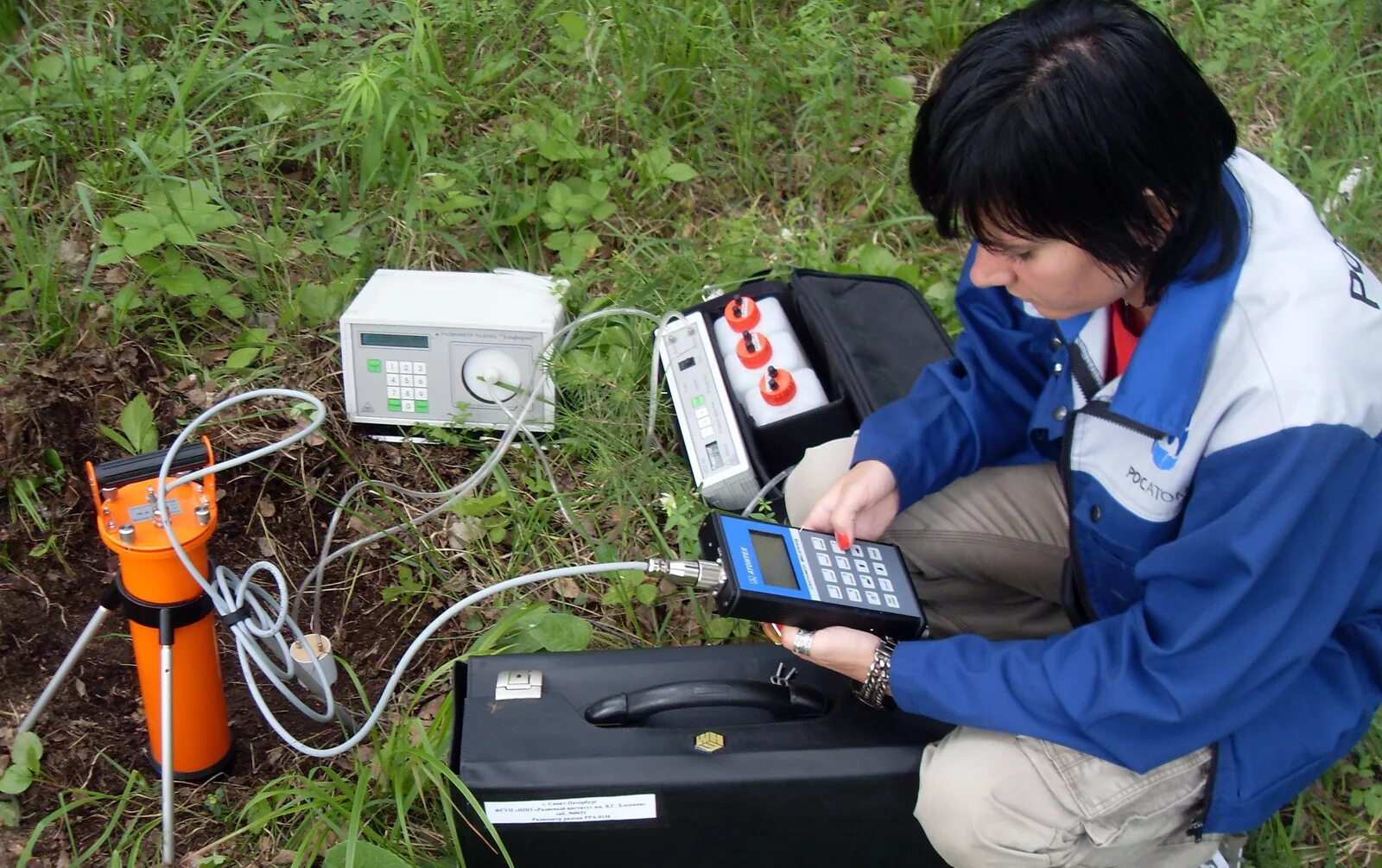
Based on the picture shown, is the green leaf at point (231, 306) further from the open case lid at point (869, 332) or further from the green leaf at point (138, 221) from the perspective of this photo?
the open case lid at point (869, 332)

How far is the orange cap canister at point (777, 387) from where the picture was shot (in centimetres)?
206

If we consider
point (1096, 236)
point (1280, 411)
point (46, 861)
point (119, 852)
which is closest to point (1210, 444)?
point (1280, 411)

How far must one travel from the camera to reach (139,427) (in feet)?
6.75

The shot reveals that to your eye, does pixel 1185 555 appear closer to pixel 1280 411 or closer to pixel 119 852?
pixel 1280 411

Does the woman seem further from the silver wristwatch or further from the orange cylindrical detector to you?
the orange cylindrical detector

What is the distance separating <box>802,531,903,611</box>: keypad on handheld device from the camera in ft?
4.81

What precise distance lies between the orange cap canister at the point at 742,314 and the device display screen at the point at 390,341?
0.58 meters

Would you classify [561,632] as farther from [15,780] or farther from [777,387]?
[15,780]

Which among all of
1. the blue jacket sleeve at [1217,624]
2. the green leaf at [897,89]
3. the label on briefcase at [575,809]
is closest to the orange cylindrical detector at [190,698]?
the label on briefcase at [575,809]

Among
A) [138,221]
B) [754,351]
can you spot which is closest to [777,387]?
[754,351]

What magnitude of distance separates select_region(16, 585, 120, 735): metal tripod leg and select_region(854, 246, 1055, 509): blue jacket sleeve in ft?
3.65

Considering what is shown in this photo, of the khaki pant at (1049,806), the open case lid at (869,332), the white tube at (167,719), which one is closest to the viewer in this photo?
the khaki pant at (1049,806)

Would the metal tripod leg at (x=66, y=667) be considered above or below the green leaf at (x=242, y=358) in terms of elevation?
below

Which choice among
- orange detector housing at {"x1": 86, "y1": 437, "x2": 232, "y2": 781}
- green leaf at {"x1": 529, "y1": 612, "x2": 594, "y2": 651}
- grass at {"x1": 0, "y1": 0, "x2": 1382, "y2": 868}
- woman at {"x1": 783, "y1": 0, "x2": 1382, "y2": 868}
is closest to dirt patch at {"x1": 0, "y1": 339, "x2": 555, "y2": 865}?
grass at {"x1": 0, "y1": 0, "x2": 1382, "y2": 868}
